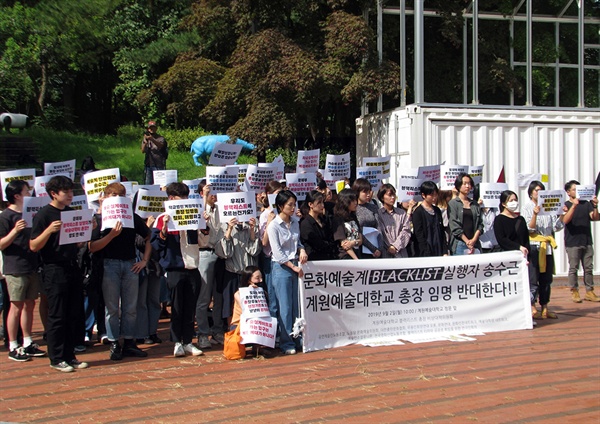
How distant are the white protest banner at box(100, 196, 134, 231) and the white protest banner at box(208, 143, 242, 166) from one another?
3.42 metres

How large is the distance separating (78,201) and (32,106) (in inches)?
998

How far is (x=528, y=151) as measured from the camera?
16344 millimetres

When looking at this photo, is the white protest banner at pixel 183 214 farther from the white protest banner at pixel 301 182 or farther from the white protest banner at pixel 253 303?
the white protest banner at pixel 301 182

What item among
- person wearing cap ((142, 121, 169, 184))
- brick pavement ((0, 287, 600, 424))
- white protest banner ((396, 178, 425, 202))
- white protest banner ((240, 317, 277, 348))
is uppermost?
person wearing cap ((142, 121, 169, 184))

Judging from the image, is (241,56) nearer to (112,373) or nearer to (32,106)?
(112,373)

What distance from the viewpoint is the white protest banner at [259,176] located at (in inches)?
437

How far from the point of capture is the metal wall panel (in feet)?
52.1

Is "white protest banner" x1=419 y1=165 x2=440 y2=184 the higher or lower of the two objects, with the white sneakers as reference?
higher

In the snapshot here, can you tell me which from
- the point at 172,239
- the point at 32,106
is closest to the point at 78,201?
the point at 172,239

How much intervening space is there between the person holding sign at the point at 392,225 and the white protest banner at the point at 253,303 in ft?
7.27

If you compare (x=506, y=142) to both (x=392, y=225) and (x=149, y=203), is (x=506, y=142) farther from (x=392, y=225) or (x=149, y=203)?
(x=149, y=203)

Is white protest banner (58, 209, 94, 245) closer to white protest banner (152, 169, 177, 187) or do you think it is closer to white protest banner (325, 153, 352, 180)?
white protest banner (152, 169, 177, 187)

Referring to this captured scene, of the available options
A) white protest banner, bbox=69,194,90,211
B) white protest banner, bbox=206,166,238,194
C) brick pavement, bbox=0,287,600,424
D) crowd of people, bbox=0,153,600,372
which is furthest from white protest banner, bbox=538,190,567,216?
white protest banner, bbox=69,194,90,211

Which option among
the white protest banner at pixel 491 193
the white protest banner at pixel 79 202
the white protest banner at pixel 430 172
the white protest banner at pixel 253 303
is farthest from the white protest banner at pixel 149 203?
the white protest banner at pixel 491 193
